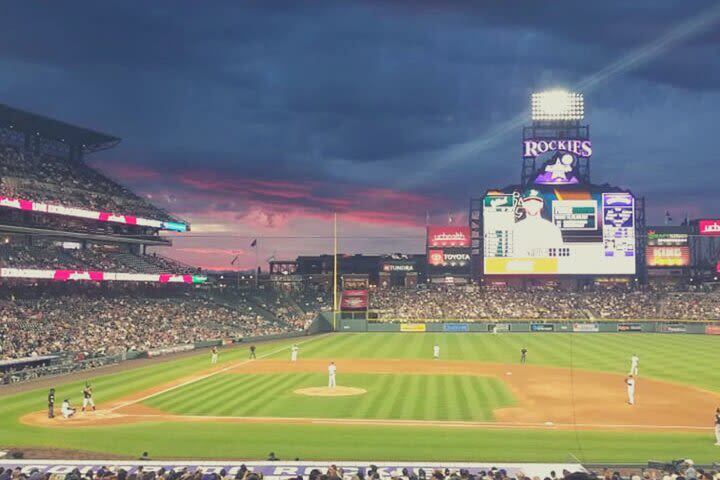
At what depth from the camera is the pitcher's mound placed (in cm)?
3447

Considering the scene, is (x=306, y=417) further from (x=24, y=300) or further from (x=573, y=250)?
(x=573, y=250)

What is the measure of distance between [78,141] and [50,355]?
1608 inches

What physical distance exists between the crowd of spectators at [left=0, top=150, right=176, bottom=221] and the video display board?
6846 centimetres

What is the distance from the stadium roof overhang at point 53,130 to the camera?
65.6 m

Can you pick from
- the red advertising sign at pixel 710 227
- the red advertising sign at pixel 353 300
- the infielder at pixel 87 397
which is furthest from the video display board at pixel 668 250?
the infielder at pixel 87 397

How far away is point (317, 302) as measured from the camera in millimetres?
93688

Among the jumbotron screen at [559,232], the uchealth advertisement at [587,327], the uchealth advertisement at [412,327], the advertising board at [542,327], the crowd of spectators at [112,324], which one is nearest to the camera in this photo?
the crowd of spectators at [112,324]

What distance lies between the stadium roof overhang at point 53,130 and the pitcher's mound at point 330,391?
47.0 meters

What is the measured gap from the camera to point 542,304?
87250 mm

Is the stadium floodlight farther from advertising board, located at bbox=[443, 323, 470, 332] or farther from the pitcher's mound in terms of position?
the pitcher's mound

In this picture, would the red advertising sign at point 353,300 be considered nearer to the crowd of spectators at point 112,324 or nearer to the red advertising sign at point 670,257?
the crowd of spectators at point 112,324

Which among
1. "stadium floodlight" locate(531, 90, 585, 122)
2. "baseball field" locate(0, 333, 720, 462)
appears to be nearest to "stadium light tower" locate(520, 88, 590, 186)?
"stadium floodlight" locate(531, 90, 585, 122)

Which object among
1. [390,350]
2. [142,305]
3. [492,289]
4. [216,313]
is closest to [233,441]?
[390,350]

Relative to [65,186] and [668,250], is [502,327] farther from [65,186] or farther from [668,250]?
[65,186]
